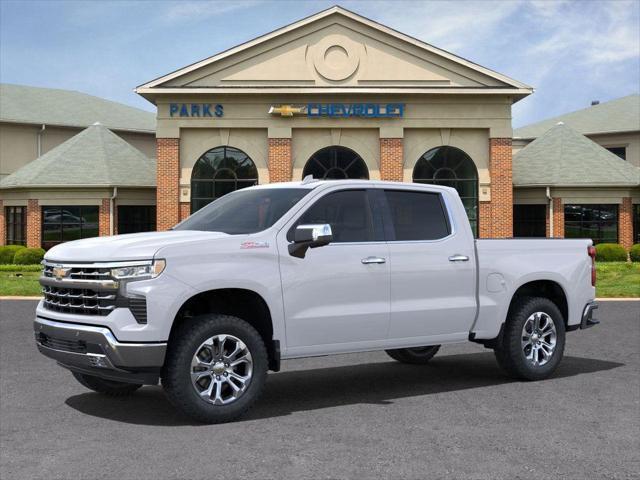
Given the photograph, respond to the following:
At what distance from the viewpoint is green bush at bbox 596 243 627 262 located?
34.3 m

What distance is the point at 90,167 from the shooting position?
1487 inches

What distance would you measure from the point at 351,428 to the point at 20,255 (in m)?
30.8

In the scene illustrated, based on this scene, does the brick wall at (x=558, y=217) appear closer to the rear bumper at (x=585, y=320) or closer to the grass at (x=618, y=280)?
the grass at (x=618, y=280)

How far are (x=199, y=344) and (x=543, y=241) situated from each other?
14.9ft

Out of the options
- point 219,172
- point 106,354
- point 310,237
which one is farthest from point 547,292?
point 219,172

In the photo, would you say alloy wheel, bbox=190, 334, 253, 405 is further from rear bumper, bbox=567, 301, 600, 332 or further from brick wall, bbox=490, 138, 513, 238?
brick wall, bbox=490, 138, 513, 238

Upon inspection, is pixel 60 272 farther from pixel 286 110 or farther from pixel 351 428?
pixel 286 110

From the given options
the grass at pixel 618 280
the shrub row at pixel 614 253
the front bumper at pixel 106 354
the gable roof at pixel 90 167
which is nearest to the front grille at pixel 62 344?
the front bumper at pixel 106 354

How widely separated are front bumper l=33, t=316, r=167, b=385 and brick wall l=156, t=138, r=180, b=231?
85.5ft

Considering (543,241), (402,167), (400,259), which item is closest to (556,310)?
(543,241)

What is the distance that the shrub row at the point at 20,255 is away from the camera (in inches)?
1348

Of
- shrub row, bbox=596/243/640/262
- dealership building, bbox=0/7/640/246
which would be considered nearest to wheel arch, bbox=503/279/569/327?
dealership building, bbox=0/7/640/246

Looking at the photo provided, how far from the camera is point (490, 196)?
33156mm

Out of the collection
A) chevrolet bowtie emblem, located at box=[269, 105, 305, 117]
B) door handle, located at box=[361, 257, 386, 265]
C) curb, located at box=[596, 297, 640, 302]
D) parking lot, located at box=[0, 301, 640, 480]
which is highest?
chevrolet bowtie emblem, located at box=[269, 105, 305, 117]
